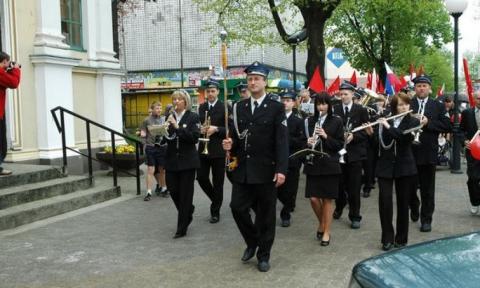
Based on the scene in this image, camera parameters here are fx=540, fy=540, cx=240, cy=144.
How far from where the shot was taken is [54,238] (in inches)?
281

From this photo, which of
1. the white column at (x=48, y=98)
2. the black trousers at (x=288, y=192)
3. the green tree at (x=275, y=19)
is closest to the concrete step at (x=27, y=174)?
the white column at (x=48, y=98)

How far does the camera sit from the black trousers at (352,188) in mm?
7628

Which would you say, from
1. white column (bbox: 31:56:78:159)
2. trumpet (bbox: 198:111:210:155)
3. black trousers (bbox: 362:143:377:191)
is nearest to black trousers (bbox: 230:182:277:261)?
trumpet (bbox: 198:111:210:155)

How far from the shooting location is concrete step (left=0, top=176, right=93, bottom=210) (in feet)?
26.3

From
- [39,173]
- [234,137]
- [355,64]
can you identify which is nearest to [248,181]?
[234,137]

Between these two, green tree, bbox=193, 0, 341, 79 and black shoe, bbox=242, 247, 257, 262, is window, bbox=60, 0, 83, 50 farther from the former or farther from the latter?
black shoe, bbox=242, 247, 257, 262

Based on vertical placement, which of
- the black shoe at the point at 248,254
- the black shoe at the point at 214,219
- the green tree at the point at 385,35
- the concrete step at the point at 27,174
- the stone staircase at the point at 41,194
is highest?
the green tree at the point at 385,35

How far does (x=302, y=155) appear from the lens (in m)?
6.91

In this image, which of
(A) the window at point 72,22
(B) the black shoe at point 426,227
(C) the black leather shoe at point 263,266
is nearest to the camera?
Result: (C) the black leather shoe at point 263,266

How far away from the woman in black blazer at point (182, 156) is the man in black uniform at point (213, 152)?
0.92 metres

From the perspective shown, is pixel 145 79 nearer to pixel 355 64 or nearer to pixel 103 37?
pixel 355 64

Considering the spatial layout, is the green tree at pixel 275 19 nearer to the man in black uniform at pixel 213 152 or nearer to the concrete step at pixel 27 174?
the man in black uniform at pixel 213 152

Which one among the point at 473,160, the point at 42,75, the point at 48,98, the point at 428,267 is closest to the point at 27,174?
the point at 48,98

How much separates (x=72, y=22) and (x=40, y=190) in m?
5.05
